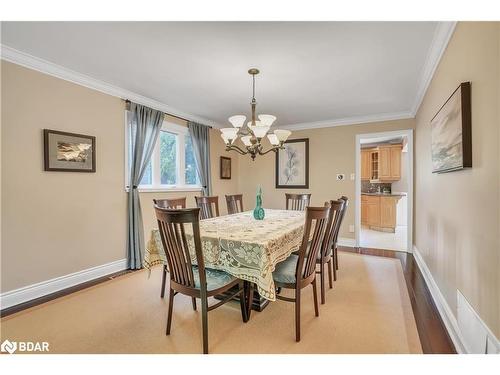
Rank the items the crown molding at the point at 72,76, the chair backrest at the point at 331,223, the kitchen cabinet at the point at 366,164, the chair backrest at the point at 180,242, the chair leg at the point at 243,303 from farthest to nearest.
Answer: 1. the kitchen cabinet at the point at 366,164
2. the crown molding at the point at 72,76
3. the chair backrest at the point at 331,223
4. the chair leg at the point at 243,303
5. the chair backrest at the point at 180,242

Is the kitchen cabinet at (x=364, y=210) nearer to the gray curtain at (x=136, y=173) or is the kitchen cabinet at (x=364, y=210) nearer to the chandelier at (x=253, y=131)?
the chandelier at (x=253, y=131)

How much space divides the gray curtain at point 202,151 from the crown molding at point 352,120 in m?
1.64

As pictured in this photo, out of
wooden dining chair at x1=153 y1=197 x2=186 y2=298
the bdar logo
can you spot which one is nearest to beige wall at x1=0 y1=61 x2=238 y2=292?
the bdar logo

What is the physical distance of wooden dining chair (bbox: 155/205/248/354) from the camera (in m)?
1.57

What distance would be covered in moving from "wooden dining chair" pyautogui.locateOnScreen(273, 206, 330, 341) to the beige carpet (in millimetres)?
277

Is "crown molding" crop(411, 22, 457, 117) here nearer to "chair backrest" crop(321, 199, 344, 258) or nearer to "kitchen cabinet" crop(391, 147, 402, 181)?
"chair backrest" crop(321, 199, 344, 258)

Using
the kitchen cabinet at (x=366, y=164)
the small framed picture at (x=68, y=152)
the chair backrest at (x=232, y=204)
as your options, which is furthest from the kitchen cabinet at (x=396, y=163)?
the small framed picture at (x=68, y=152)

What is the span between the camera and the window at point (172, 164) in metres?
3.82

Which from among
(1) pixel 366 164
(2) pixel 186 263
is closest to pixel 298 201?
(2) pixel 186 263

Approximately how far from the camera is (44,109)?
255cm

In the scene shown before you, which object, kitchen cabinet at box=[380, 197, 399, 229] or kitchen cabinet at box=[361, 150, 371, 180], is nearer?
kitchen cabinet at box=[380, 197, 399, 229]

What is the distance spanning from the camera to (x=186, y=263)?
1707 millimetres
